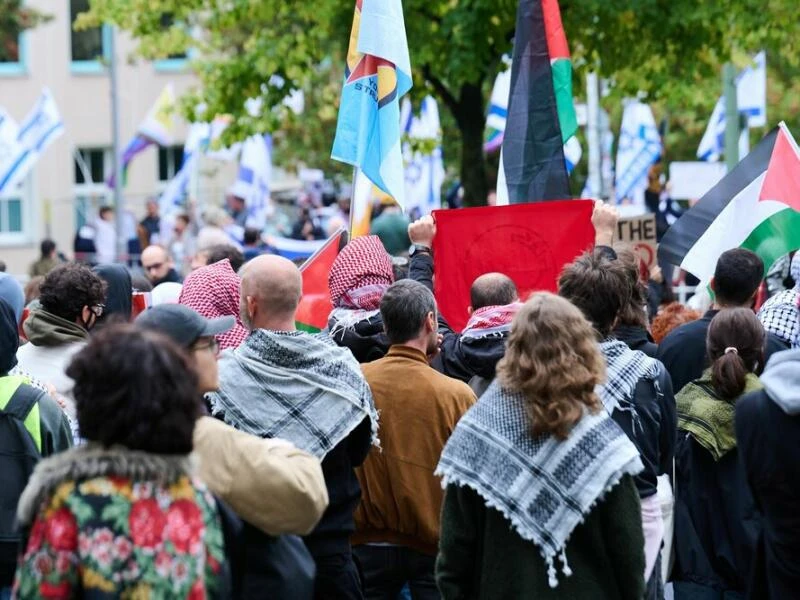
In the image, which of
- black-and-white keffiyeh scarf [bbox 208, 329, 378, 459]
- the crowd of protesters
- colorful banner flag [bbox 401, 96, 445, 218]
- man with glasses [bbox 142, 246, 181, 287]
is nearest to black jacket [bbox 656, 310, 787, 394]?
the crowd of protesters

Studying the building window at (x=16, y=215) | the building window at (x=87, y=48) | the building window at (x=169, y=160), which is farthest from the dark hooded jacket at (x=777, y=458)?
the building window at (x=169, y=160)

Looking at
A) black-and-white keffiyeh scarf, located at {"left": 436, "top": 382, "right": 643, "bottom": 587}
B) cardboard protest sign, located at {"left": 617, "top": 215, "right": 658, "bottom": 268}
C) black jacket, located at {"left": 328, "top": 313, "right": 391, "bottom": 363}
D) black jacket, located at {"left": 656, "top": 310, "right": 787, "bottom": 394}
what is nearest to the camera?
black-and-white keffiyeh scarf, located at {"left": 436, "top": 382, "right": 643, "bottom": 587}

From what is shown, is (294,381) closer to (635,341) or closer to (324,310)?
(635,341)

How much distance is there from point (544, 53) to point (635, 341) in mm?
3430

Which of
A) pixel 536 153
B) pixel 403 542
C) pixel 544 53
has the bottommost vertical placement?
pixel 403 542

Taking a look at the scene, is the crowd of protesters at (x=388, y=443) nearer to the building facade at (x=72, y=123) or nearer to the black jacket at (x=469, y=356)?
the black jacket at (x=469, y=356)

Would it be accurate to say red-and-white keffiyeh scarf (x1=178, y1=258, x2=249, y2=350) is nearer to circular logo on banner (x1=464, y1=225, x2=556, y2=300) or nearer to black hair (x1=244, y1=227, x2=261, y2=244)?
circular logo on banner (x1=464, y1=225, x2=556, y2=300)

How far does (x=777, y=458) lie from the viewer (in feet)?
14.9

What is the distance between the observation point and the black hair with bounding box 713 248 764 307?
7117mm

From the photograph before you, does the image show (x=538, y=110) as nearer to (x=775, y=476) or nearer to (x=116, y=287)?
(x=116, y=287)

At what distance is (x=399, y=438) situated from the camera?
5777 mm

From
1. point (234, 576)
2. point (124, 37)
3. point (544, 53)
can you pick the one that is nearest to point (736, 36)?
point (544, 53)

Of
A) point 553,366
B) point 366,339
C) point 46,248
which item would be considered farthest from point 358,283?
point 46,248

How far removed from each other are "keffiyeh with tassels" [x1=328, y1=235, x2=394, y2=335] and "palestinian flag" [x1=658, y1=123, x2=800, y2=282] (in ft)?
7.08
